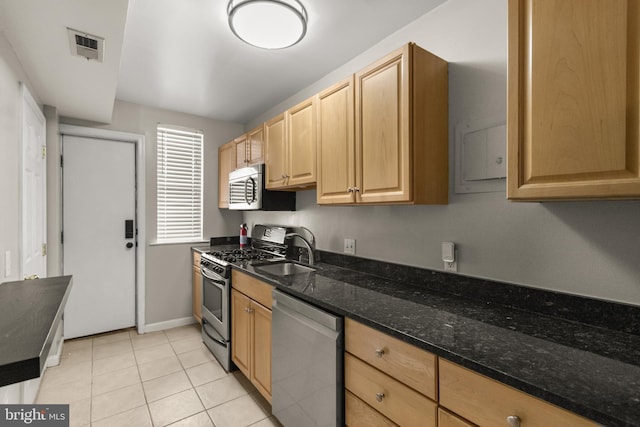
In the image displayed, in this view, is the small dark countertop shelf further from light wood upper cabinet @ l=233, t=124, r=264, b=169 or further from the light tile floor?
light wood upper cabinet @ l=233, t=124, r=264, b=169

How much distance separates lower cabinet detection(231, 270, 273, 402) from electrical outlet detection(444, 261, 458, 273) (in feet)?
3.47

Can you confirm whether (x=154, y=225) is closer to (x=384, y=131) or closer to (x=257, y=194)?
(x=257, y=194)

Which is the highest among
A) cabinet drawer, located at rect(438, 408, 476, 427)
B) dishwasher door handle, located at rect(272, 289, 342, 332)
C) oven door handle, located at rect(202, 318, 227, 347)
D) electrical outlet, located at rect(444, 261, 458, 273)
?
electrical outlet, located at rect(444, 261, 458, 273)

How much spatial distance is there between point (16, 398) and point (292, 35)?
8.21 ft

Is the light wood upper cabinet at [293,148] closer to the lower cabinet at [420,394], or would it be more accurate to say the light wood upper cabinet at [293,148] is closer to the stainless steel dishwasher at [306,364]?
the stainless steel dishwasher at [306,364]

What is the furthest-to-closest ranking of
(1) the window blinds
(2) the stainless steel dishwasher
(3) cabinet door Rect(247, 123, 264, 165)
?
(1) the window blinds → (3) cabinet door Rect(247, 123, 264, 165) → (2) the stainless steel dishwasher

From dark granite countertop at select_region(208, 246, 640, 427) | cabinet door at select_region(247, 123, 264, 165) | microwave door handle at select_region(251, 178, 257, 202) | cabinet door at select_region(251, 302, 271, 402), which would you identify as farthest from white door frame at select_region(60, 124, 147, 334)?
dark granite countertop at select_region(208, 246, 640, 427)

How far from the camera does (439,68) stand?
1.63 m

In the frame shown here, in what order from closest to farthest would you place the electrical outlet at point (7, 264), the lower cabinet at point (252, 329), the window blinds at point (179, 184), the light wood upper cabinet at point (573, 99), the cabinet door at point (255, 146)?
the light wood upper cabinet at point (573, 99)
the electrical outlet at point (7, 264)
the lower cabinet at point (252, 329)
the cabinet door at point (255, 146)
the window blinds at point (179, 184)

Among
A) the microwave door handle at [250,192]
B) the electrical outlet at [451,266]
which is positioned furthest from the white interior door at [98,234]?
the electrical outlet at [451,266]

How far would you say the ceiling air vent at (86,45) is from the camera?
1525mm

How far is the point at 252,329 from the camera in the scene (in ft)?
7.05

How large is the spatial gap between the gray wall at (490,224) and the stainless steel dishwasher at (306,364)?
726 mm

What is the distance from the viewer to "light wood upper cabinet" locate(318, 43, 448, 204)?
1526mm
